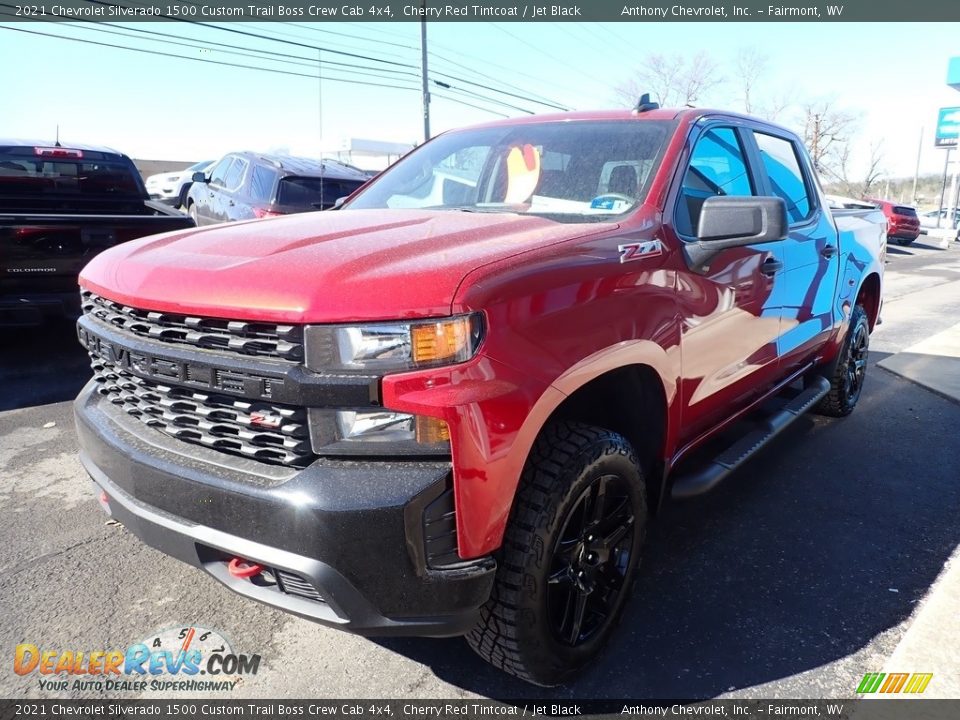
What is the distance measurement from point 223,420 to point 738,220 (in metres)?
1.83

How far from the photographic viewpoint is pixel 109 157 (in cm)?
654

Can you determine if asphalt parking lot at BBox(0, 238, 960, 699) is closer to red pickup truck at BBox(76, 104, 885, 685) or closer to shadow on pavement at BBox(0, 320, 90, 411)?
red pickup truck at BBox(76, 104, 885, 685)

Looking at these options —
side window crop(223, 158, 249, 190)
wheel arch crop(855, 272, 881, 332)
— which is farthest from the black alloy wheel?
side window crop(223, 158, 249, 190)

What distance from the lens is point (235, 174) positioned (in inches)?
349

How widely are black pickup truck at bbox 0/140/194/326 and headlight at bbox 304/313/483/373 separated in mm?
4122

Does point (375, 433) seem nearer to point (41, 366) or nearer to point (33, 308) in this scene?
point (33, 308)

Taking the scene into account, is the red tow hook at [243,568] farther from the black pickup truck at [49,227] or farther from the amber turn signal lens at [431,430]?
the black pickup truck at [49,227]

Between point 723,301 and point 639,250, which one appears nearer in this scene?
point 639,250

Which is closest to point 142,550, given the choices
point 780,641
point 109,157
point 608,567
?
point 608,567

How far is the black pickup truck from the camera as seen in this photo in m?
4.86

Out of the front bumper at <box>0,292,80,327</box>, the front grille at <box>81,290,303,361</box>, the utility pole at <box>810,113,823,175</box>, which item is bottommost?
the front bumper at <box>0,292,80,327</box>

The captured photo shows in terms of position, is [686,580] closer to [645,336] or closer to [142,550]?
[645,336]

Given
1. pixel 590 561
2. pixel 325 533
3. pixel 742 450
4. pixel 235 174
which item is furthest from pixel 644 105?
pixel 235 174

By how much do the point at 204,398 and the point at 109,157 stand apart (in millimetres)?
5671
